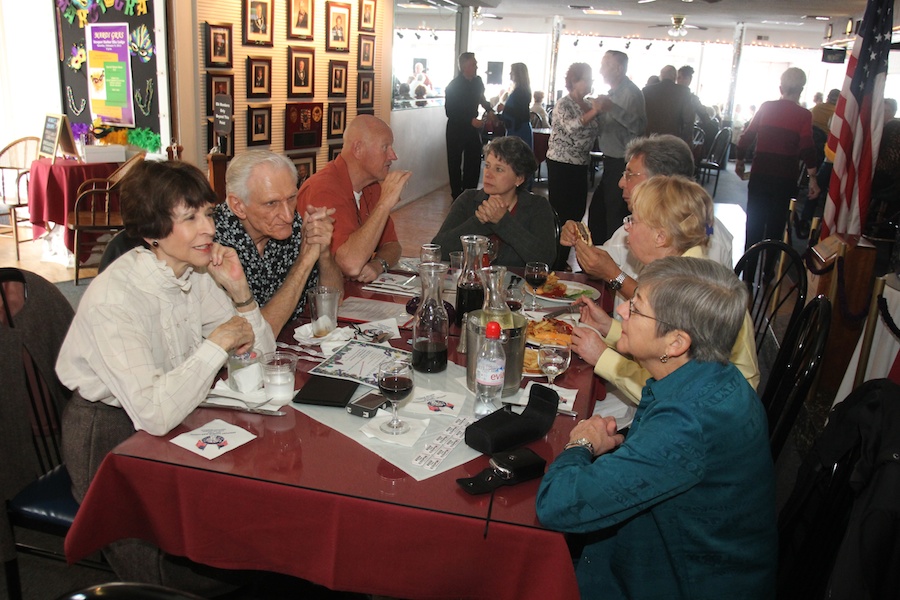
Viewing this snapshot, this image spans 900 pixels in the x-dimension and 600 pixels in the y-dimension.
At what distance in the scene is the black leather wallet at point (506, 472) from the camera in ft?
4.51

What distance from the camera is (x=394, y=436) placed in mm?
1558

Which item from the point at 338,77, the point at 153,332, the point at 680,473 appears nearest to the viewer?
the point at 680,473

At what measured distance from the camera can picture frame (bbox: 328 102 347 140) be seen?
6953 millimetres

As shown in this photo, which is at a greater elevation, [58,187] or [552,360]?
[552,360]

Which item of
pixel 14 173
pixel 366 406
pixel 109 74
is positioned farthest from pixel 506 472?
pixel 14 173

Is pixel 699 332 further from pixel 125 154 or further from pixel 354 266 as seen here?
pixel 125 154

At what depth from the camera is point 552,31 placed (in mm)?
17547

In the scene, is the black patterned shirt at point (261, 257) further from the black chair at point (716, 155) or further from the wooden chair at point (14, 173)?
the black chair at point (716, 155)

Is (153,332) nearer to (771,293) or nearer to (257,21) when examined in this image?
(771,293)

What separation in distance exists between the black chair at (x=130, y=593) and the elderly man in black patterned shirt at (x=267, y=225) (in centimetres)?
136

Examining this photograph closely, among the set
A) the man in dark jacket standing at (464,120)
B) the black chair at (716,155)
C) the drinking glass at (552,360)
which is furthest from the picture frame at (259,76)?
the black chair at (716,155)

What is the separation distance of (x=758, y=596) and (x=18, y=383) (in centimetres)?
181

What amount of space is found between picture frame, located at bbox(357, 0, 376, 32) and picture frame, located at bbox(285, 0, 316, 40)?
3.06ft

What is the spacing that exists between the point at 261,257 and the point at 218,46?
3.40 meters
